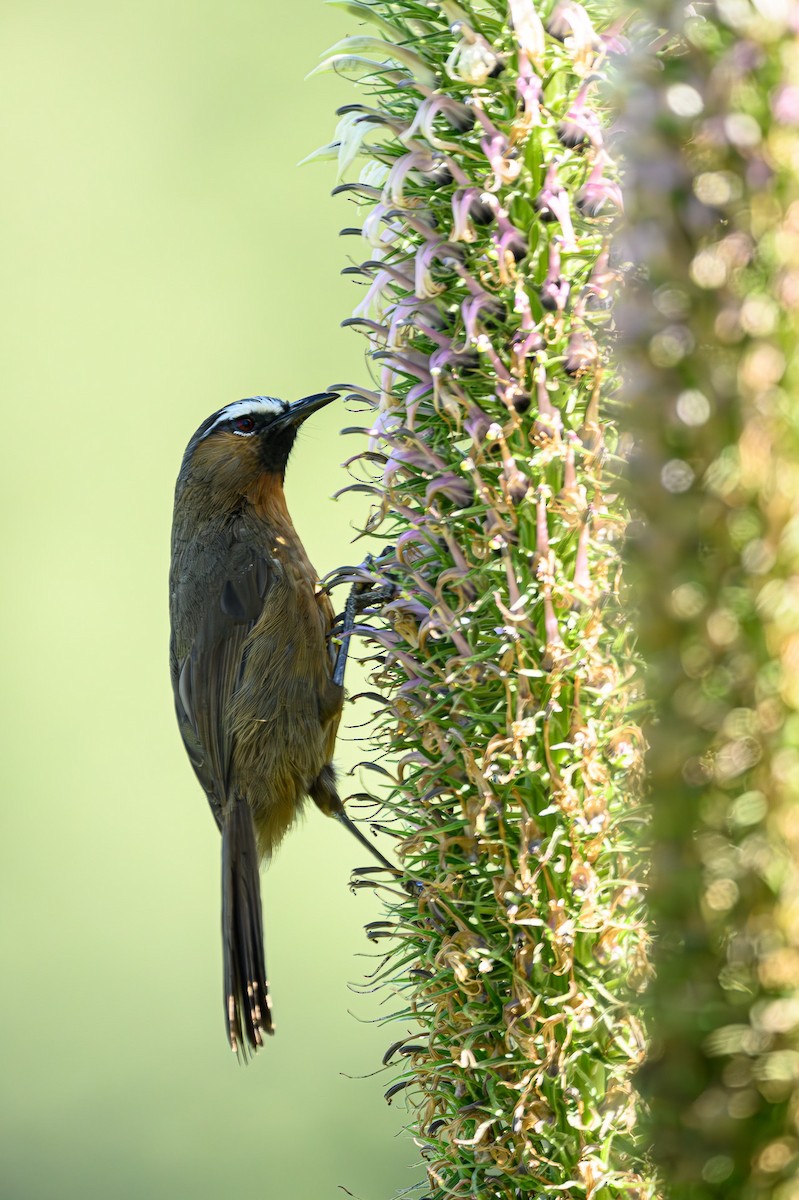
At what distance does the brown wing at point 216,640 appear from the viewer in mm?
3010

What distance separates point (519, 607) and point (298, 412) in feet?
5.99

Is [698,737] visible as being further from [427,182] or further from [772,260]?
[427,182]

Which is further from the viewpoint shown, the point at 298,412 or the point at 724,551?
the point at 298,412

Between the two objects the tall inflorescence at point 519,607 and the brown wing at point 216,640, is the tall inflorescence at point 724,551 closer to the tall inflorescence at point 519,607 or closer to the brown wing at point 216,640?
the tall inflorescence at point 519,607

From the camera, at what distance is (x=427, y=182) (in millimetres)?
1456

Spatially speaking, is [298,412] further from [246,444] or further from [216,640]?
[216,640]

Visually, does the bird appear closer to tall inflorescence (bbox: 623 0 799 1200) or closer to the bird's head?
the bird's head

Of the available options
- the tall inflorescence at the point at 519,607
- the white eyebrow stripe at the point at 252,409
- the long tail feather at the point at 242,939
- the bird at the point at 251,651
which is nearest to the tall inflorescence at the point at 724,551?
the tall inflorescence at the point at 519,607

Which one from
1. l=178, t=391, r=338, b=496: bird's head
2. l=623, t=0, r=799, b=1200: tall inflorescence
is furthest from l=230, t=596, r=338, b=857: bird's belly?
l=623, t=0, r=799, b=1200: tall inflorescence

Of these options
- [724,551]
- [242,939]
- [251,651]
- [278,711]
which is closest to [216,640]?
[251,651]

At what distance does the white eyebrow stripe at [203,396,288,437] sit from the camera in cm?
314

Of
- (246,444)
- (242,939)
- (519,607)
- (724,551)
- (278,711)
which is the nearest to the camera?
(724,551)

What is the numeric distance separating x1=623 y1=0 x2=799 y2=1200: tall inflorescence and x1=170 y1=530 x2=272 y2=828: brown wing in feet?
7.40

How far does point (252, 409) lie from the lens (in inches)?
124
